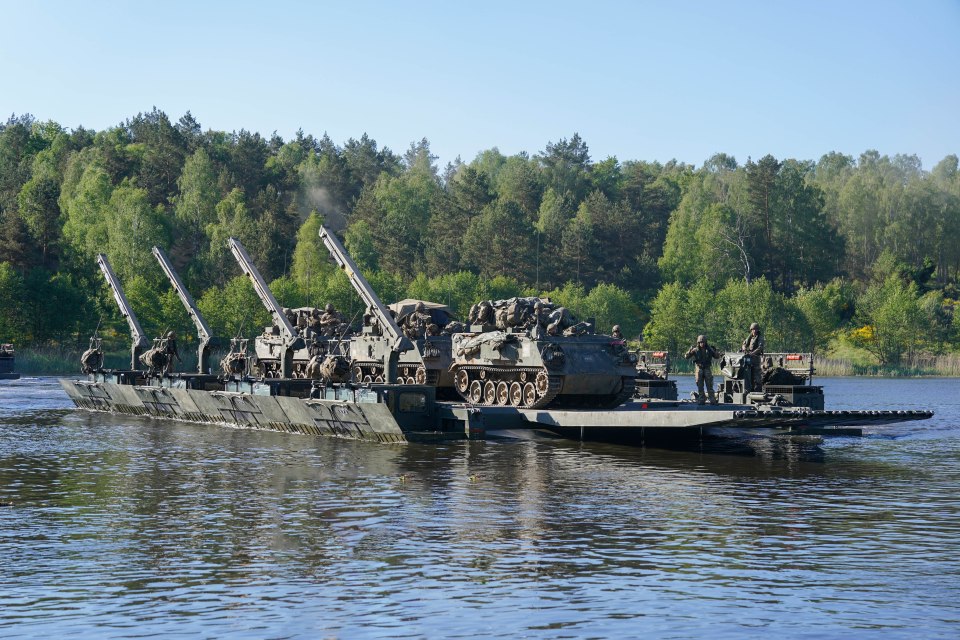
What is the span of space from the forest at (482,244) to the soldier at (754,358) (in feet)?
183

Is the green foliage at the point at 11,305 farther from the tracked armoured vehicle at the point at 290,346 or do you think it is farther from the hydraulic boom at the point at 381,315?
the hydraulic boom at the point at 381,315

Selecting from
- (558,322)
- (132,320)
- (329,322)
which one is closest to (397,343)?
(558,322)

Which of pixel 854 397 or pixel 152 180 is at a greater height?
pixel 152 180

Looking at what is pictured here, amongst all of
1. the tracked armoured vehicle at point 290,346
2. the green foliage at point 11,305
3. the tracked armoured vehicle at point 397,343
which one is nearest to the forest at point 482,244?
the green foliage at point 11,305

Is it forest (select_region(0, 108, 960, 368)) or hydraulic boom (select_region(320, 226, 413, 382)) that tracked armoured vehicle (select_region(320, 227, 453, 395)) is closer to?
hydraulic boom (select_region(320, 226, 413, 382))

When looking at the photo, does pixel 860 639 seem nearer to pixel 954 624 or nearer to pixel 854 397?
pixel 954 624

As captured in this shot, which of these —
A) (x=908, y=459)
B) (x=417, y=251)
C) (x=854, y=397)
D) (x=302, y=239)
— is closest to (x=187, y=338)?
(x=302, y=239)

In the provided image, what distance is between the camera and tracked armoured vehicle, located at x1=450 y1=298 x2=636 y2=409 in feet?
135

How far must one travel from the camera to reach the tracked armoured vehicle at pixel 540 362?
4109 centimetres

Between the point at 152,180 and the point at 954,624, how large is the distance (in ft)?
418

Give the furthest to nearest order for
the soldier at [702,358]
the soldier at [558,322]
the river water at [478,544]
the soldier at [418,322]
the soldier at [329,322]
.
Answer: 1. the soldier at [329,322]
2. the soldier at [418,322]
3. the soldier at [558,322]
4. the soldier at [702,358]
5. the river water at [478,544]

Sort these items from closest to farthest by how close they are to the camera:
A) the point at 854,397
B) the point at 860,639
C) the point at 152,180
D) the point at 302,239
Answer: the point at 860,639, the point at 854,397, the point at 302,239, the point at 152,180

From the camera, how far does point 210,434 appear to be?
45.5 meters

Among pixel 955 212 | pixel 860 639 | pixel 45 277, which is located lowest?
pixel 860 639
